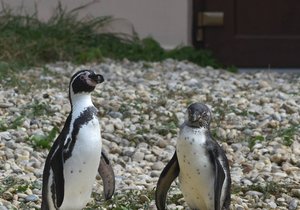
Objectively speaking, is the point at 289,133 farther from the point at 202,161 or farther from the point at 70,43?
the point at 70,43

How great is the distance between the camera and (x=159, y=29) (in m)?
8.41

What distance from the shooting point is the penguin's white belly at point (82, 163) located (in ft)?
10.4

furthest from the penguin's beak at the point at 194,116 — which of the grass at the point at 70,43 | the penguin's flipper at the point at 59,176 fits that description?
the grass at the point at 70,43

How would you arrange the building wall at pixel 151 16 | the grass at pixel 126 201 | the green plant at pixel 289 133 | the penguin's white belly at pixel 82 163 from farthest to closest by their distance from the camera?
1. the building wall at pixel 151 16
2. the green plant at pixel 289 133
3. the grass at pixel 126 201
4. the penguin's white belly at pixel 82 163

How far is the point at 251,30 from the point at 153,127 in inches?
126

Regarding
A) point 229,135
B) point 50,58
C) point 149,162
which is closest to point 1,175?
point 149,162

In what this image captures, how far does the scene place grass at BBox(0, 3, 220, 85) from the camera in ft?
24.4

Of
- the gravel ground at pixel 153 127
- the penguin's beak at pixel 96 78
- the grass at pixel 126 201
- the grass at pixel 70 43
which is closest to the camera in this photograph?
the penguin's beak at pixel 96 78

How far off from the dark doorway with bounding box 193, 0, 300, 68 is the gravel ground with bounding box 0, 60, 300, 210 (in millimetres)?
872

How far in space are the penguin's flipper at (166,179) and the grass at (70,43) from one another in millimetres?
3765

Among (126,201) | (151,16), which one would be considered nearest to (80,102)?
(126,201)

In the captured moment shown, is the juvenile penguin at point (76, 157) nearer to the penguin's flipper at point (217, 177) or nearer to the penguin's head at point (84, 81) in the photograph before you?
the penguin's head at point (84, 81)

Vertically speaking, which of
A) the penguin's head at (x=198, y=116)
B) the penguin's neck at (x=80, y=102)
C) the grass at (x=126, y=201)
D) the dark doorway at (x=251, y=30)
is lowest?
the dark doorway at (x=251, y=30)

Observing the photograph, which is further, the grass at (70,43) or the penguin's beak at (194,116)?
the grass at (70,43)
